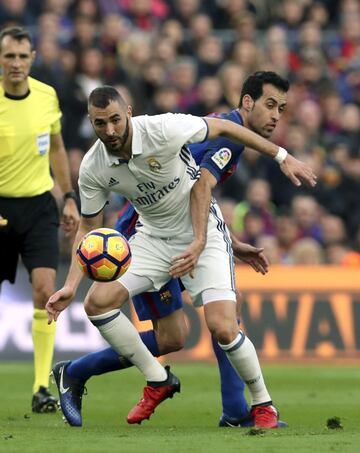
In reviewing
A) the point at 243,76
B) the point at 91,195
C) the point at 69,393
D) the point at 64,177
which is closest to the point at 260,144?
the point at 91,195

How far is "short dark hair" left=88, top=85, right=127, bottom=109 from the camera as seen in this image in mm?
8398

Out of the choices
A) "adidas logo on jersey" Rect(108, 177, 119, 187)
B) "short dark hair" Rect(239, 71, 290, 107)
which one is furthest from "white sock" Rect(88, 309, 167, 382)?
"short dark hair" Rect(239, 71, 290, 107)

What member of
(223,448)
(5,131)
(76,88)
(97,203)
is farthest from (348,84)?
(223,448)

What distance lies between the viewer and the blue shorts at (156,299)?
30.5ft

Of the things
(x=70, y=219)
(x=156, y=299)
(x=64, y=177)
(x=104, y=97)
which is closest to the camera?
(x=104, y=97)

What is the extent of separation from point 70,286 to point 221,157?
52.5 inches

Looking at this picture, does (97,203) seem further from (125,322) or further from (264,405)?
(264,405)

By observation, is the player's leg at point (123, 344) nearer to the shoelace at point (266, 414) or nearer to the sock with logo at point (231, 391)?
the sock with logo at point (231, 391)

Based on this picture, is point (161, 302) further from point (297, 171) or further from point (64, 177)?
point (64, 177)

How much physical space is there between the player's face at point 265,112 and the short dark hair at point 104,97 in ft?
4.14

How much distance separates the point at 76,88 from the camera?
16641 millimetres

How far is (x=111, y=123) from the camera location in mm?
8438

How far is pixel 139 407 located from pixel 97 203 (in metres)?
1.40

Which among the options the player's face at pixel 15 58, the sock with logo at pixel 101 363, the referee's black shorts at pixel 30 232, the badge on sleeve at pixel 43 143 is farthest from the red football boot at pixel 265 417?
the player's face at pixel 15 58
